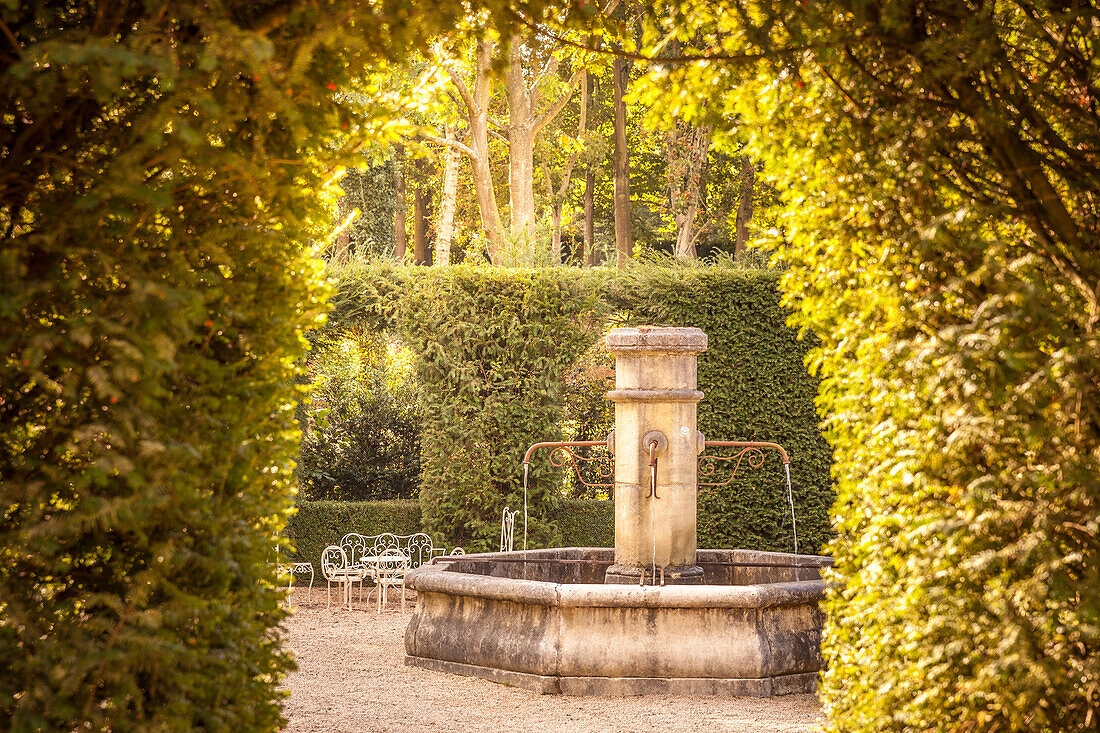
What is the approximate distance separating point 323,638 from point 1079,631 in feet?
25.5

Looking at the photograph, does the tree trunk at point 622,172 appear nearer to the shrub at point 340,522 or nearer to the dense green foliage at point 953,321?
the shrub at point 340,522

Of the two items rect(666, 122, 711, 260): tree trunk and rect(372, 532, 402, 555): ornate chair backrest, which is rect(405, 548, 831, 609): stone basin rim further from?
rect(666, 122, 711, 260): tree trunk

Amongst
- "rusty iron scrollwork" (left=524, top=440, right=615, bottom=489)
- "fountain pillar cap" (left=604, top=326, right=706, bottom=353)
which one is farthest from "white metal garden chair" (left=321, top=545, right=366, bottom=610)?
"fountain pillar cap" (left=604, top=326, right=706, bottom=353)

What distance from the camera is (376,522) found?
12562 millimetres

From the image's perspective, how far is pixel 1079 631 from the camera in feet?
9.05

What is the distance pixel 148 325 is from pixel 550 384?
954 centimetres

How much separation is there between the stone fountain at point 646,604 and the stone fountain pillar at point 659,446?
0.01 meters

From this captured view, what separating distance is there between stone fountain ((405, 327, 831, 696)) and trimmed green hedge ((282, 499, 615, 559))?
3.53 meters

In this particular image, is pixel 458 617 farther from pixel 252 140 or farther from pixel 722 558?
pixel 252 140

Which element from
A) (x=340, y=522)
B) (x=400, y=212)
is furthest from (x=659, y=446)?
(x=400, y=212)

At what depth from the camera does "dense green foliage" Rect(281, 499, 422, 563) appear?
490 inches

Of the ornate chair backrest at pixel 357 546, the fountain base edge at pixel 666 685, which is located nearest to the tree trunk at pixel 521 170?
the ornate chair backrest at pixel 357 546

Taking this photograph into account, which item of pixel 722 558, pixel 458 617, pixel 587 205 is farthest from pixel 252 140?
pixel 587 205

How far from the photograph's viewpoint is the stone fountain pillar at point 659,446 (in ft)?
26.2
